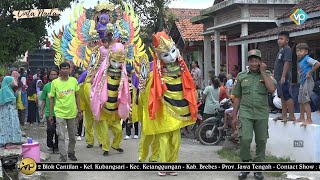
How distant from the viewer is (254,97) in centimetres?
680

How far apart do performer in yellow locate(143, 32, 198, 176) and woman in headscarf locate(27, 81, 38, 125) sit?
356 inches

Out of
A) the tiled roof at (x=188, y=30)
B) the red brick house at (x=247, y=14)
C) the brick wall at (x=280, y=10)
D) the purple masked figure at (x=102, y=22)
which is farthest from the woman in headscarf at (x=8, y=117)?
the tiled roof at (x=188, y=30)

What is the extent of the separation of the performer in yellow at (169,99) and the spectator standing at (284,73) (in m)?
1.59

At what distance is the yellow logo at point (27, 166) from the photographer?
615cm

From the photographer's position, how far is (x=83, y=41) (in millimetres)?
12359

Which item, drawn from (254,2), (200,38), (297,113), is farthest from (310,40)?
(200,38)

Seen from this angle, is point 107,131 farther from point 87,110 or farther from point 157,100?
point 157,100

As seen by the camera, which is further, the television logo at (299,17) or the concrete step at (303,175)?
the television logo at (299,17)

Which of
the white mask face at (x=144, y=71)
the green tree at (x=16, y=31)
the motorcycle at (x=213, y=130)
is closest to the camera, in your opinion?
the white mask face at (x=144, y=71)

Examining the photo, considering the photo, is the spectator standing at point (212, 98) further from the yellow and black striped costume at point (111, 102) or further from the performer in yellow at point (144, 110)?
the performer in yellow at point (144, 110)

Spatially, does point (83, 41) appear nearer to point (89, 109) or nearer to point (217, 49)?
point (89, 109)

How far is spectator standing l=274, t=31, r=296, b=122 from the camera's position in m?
7.76

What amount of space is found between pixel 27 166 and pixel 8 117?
79.4 inches

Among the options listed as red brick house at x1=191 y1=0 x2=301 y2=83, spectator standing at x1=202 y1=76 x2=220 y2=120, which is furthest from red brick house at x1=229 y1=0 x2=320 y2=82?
spectator standing at x1=202 y1=76 x2=220 y2=120
